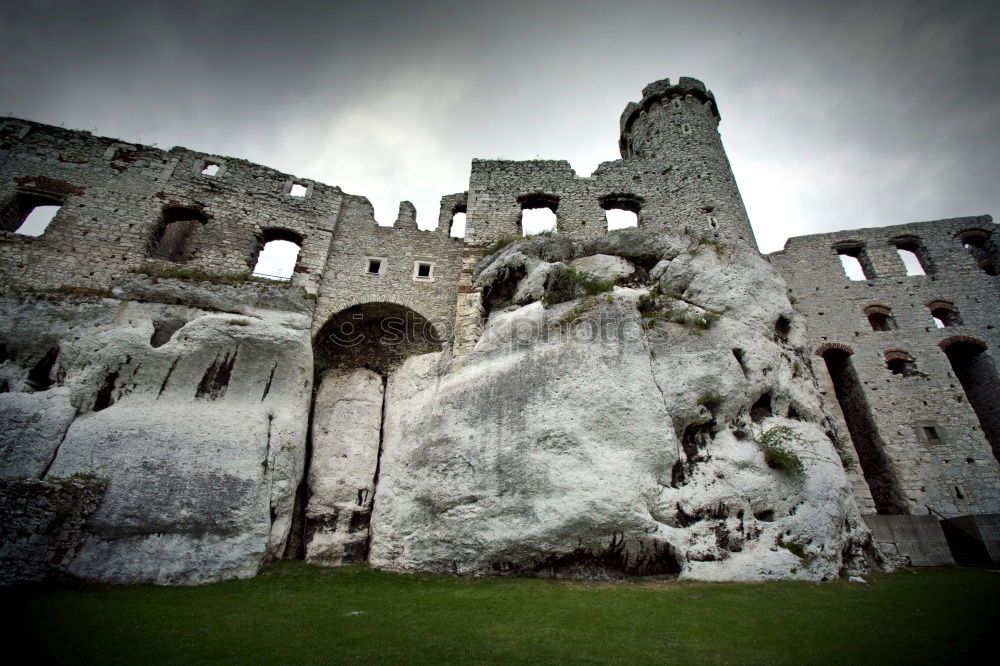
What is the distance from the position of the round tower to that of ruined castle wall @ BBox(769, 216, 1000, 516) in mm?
5964

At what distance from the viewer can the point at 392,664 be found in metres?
5.04

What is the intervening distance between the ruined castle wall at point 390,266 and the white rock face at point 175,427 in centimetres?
245

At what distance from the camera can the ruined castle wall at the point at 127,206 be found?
520 inches

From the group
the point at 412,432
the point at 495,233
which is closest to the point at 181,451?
the point at 412,432

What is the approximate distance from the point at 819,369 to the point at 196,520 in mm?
20601

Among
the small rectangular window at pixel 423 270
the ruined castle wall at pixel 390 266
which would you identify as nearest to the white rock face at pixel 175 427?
the ruined castle wall at pixel 390 266

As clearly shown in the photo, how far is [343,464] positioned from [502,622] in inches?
268

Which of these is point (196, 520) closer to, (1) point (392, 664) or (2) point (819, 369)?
(1) point (392, 664)

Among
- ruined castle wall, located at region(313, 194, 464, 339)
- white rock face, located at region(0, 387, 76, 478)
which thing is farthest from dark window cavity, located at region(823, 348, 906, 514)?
white rock face, located at region(0, 387, 76, 478)

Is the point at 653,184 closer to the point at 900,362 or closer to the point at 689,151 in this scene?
the point at 689,151

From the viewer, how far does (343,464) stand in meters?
11.7

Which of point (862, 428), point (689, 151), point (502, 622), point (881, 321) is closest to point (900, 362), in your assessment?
point (881, 321)

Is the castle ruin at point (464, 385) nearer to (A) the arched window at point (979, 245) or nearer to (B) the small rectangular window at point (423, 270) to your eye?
(B) the small rectangular window at point (423, 270)

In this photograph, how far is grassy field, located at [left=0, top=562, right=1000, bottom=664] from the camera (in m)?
5.27
